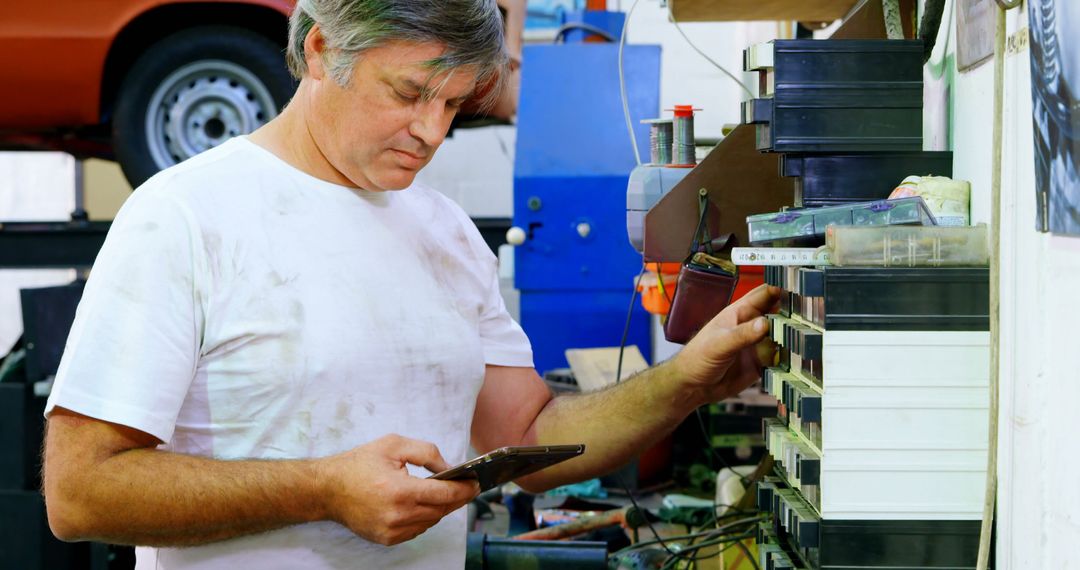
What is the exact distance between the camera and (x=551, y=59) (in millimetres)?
3961

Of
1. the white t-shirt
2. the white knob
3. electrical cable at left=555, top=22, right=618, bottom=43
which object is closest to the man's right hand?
the white t-shirt

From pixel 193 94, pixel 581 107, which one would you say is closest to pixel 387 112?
pixel 581 107

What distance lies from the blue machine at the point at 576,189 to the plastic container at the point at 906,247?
8.56ft

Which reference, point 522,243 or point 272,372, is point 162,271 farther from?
point 522,243

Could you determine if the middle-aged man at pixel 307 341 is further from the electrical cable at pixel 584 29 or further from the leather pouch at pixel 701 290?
the electrical cable at pixel 584 29

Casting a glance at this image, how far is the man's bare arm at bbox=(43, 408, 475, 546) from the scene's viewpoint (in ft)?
4.16

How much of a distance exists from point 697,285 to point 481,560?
768mm

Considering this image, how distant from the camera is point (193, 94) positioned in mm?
4047

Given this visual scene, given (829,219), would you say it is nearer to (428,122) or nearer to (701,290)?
(701,290)

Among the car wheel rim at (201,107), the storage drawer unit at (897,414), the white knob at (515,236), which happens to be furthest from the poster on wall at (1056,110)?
the car wheel rim at (201,107)

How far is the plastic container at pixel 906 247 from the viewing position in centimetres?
115

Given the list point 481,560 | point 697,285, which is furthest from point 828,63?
point 481,560

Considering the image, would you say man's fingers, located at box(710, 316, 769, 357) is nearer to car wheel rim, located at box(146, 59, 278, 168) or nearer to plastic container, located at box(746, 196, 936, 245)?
plastic container, located at box(746, 196, 936, 245)

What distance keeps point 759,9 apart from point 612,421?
96 cm
